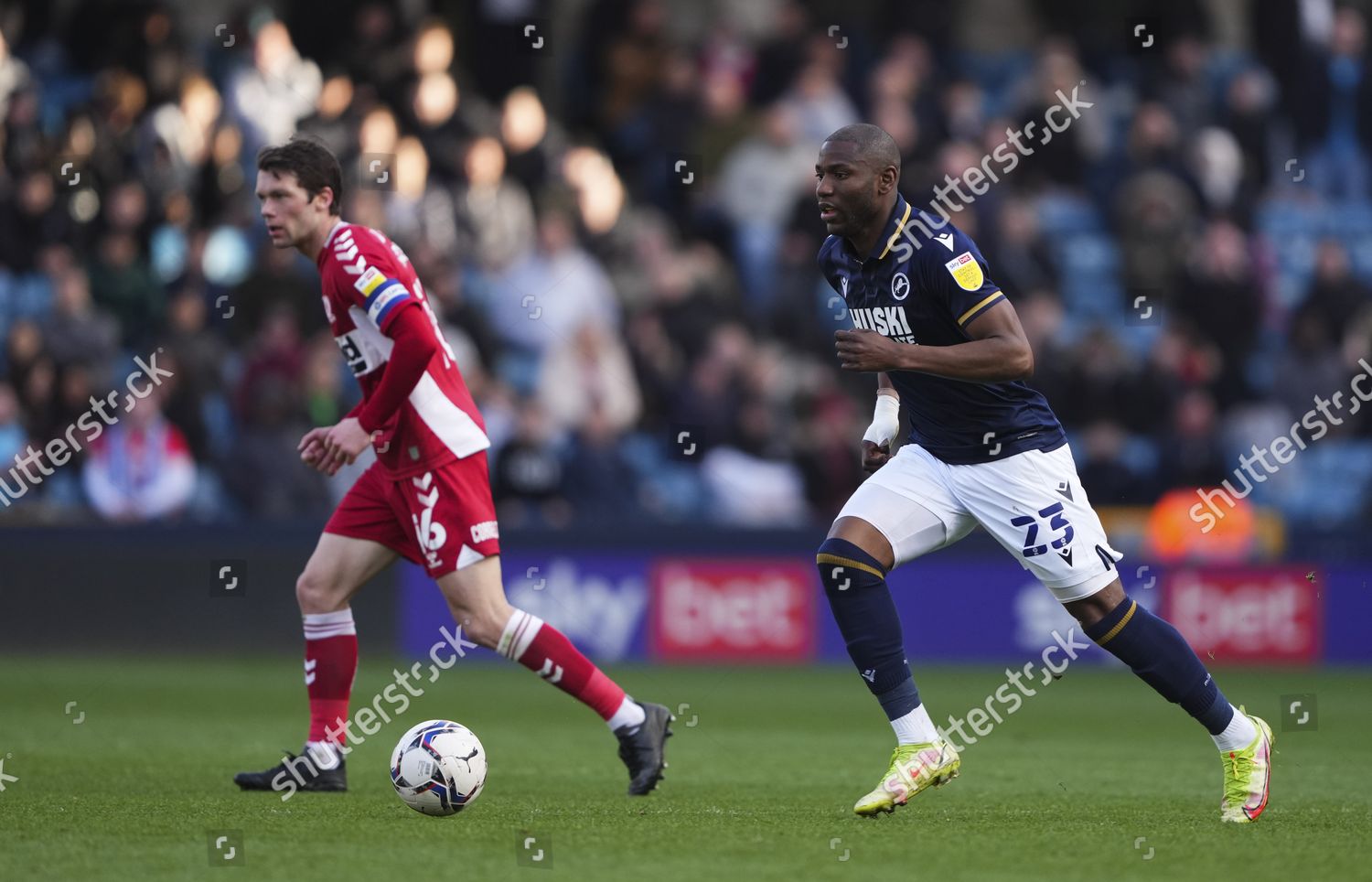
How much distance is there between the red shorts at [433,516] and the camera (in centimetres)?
733

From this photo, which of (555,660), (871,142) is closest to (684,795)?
(555,660)

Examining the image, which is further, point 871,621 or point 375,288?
point 375,288

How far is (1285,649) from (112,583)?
918cm

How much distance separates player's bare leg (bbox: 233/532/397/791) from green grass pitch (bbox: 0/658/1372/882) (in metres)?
0.22

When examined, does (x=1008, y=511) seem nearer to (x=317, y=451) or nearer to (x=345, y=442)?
(x=345, y=442)

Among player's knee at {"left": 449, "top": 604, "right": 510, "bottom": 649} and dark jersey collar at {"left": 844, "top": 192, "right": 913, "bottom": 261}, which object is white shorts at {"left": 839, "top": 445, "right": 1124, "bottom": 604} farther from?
player's knee at {"left": 449, "top": 604, "right": 510, "bottom": 649}

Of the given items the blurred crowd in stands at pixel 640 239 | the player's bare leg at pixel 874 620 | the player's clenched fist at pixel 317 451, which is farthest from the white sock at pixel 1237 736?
the blurred crowd in stands at pixel 640 239

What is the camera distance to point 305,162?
7512mm

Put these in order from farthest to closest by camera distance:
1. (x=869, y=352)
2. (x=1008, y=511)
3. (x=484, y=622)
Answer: (x=484, y=622) < (x=1008, y=511) < (x=869, y=352)

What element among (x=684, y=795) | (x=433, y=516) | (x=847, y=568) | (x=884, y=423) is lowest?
(x=684, y=795)

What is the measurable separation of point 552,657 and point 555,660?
0.02 m

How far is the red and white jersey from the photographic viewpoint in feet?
24.2

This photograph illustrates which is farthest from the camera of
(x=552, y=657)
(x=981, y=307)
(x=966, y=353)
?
(x=552, y=657)

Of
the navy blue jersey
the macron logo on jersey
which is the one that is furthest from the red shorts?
the navy blue jersey
